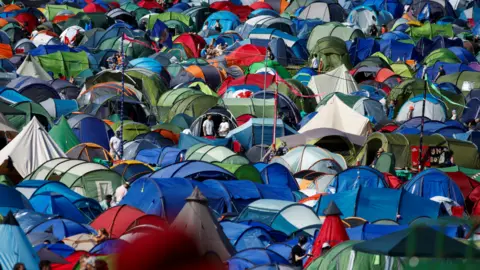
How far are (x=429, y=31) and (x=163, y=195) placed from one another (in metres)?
33.9

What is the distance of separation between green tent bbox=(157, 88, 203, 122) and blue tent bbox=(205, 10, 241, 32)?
16.2m

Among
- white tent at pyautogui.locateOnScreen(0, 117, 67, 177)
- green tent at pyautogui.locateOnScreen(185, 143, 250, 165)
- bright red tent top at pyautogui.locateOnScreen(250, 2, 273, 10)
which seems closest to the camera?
white tent at pyautogui.locateOnScreen(0, 117, 67, 177)

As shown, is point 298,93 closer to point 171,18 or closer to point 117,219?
point 171,18

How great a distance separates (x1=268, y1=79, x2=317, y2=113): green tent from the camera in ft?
122

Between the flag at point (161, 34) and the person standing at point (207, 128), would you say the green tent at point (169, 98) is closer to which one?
the person standing at point (207, 128)

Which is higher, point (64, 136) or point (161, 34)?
point (64, 136)

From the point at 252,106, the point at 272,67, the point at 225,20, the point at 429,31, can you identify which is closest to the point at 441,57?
the point at 429,31

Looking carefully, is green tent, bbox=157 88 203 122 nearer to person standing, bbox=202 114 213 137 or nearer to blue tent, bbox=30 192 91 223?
person standing, bbox=202 114 213 137

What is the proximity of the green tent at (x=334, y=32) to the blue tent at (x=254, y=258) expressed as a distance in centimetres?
3362

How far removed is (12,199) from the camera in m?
19.1

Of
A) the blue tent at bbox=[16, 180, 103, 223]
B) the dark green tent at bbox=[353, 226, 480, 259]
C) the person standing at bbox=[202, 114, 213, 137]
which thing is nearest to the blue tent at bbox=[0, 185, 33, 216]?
the blue tent at bbox=[16, 180, 103, 223]

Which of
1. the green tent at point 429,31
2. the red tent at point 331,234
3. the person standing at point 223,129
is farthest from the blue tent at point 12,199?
the green tent at point 429,31

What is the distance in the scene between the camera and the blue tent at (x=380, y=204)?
69.7 ft

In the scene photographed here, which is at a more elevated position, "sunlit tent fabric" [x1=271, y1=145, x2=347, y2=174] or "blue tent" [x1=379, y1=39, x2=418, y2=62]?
"sunlit tent fabric" [x1=271, y1=145, x2=347, y2=174]
